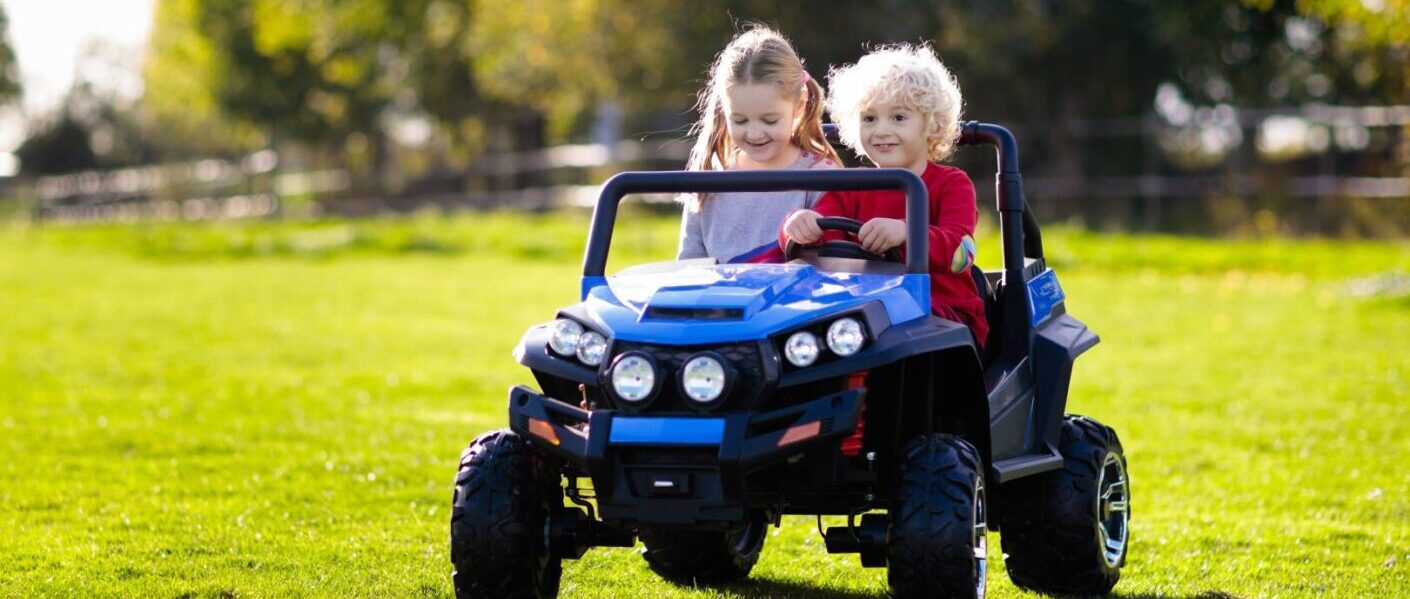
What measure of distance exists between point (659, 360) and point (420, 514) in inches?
124

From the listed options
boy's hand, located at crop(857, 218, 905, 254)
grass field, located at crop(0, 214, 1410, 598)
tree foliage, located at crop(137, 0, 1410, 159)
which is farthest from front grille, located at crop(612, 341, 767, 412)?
tree foliage, located at crop(137, 0, 1410, 159)

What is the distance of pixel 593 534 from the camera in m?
5.53

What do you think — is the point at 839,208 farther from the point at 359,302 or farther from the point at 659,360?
the point at 359,302

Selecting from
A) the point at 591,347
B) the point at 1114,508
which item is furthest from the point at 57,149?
the point at 591,347

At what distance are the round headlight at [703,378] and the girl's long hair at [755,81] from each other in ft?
4.24

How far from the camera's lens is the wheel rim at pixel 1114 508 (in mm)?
6457

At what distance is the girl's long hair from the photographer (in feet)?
20.1

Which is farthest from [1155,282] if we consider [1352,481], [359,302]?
[1352,481]

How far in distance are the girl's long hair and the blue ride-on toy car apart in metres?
0.59

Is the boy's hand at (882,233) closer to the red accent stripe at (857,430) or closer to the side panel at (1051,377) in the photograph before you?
the red accent stripe at (857,430)

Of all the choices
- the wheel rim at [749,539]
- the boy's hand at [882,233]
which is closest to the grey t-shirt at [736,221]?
the boy's hand at [882,233]

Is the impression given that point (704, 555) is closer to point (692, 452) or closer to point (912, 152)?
point (912, 152)

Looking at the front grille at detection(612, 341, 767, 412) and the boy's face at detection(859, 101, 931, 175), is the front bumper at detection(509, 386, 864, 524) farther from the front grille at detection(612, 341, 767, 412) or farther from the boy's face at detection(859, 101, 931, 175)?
the boy's face at detection(859, 101, 931, 175)

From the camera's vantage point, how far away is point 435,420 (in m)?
11.3
